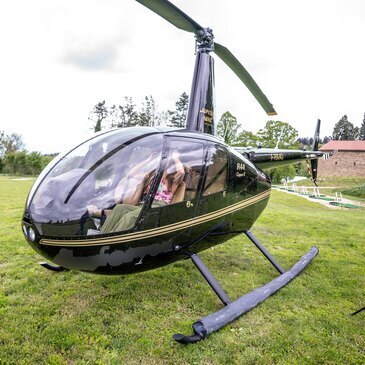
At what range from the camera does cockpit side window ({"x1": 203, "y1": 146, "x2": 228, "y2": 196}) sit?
12.7ft

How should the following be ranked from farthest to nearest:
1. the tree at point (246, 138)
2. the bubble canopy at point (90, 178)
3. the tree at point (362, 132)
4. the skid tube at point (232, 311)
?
1. the tree at point (362, 132)
2. the tree at point (246, 138)
3. the skid tube at point (232, 311)
4. the bubble canopy at point (90, 178)

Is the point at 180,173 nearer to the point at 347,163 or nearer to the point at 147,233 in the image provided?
the point at 147,233

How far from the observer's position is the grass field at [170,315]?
305 cm

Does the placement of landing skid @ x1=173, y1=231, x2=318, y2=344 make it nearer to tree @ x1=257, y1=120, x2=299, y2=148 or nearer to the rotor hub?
the rotor hub

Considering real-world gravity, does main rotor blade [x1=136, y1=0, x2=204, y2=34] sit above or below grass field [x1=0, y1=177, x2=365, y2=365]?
above

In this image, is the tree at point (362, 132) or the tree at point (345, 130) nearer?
the tree at point (345, 130)

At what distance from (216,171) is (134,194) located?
1288 millimetres

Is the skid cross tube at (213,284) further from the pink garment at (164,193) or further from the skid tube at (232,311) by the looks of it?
the pink garment at (164,193)


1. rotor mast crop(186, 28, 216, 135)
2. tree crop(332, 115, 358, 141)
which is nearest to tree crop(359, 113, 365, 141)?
tree crop(332, 115, 358, 141)

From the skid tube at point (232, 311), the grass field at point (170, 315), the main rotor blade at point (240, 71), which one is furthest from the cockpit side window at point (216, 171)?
the main rotor blade at point (240, 71)

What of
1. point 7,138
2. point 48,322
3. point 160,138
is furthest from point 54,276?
point 7,138

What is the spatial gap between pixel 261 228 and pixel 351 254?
2.84 m

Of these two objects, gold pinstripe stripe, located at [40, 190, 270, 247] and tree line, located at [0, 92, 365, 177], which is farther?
tree line, located at [0, 92, 365, 177]

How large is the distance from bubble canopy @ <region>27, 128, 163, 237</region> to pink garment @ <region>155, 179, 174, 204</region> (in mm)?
170
